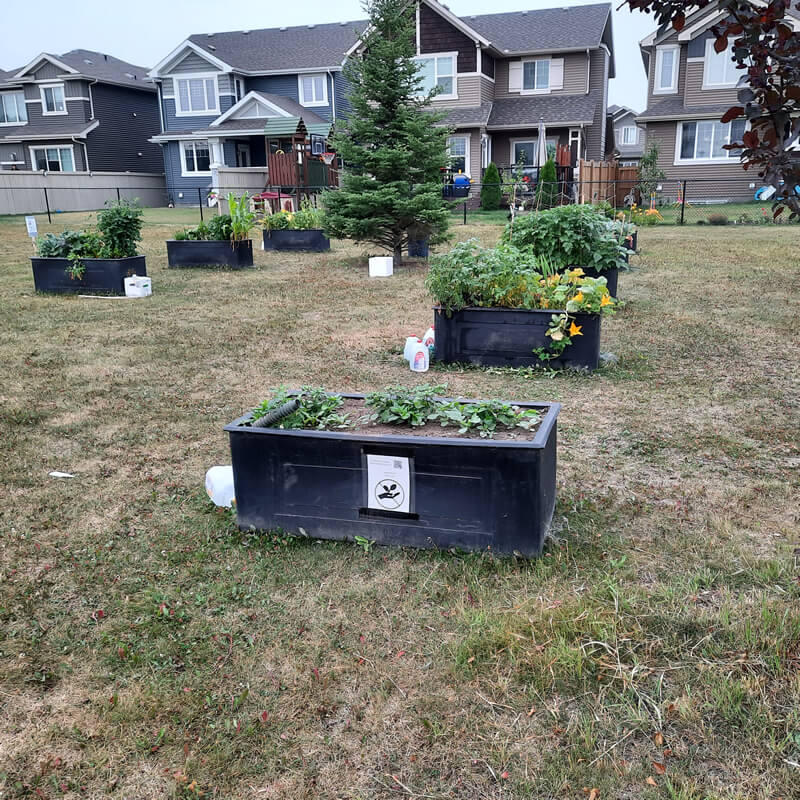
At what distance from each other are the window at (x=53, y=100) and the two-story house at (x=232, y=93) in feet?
17.1

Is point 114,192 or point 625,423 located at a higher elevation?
point 114,192

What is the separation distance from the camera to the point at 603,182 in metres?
21.4

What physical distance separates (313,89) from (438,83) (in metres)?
7.51

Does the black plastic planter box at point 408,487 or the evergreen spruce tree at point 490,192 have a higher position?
the evergreen spruce tree at point 490,192

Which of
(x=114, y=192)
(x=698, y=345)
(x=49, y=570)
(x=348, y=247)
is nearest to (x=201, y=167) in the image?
(x=114, y=192)

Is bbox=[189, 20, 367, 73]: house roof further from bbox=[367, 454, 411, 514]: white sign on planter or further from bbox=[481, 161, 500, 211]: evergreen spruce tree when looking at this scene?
bbox=[367, 454, 411, 514]: white sign on planter

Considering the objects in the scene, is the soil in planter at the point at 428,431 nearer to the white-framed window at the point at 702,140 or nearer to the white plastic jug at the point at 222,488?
the white plastic jug at the point at 222,488

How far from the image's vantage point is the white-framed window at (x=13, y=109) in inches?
1437

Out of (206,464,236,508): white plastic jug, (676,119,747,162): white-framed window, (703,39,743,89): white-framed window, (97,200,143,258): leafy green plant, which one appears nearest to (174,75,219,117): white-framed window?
(676,119,747,162): white-framed window

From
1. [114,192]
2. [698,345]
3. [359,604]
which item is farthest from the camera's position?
[114,192]

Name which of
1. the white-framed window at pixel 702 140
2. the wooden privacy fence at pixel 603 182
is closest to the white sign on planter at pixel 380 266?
the wooden privacy fence at pixel 603 182

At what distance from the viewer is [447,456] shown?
3121 mm

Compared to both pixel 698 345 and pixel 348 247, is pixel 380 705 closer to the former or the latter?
pixel 698 345

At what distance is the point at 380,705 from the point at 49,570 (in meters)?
1.70
